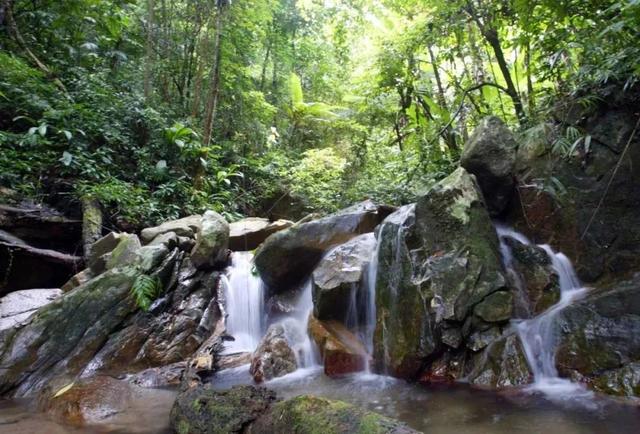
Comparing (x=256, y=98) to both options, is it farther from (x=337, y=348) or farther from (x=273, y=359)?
(x=337, y=348)

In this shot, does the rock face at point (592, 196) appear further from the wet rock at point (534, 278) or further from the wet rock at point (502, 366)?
the wet rock at point (502, 366)

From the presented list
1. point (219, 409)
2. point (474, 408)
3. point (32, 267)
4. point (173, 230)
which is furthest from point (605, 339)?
point (32, 267)

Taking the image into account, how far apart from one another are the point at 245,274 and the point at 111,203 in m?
3.40

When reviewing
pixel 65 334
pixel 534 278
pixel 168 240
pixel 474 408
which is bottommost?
pixel 474 408

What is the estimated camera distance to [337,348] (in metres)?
5.34

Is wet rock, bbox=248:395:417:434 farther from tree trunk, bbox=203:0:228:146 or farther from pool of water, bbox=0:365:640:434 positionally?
tree trunk, bbox=203:0:228:146

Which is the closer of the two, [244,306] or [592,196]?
[592,196]

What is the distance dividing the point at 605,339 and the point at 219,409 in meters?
3.82

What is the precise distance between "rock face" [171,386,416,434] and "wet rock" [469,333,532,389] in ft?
7.81

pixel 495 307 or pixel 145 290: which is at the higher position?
pixel 145 290

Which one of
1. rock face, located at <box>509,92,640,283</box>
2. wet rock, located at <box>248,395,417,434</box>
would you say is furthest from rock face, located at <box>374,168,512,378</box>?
wet rock, located at <box>248,395,417,434</box>

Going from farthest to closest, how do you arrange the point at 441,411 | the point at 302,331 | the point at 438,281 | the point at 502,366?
the point at 302,331
the point at 438,281
the point at 502,366
the point at 441,411

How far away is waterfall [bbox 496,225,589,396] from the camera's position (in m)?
4.30

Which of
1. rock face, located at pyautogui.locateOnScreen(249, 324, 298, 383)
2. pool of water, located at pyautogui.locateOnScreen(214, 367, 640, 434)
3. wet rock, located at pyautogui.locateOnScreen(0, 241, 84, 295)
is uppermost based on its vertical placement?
wet rock, located at pyautogui.locateOnScreen(0, 241, 84, 295)
